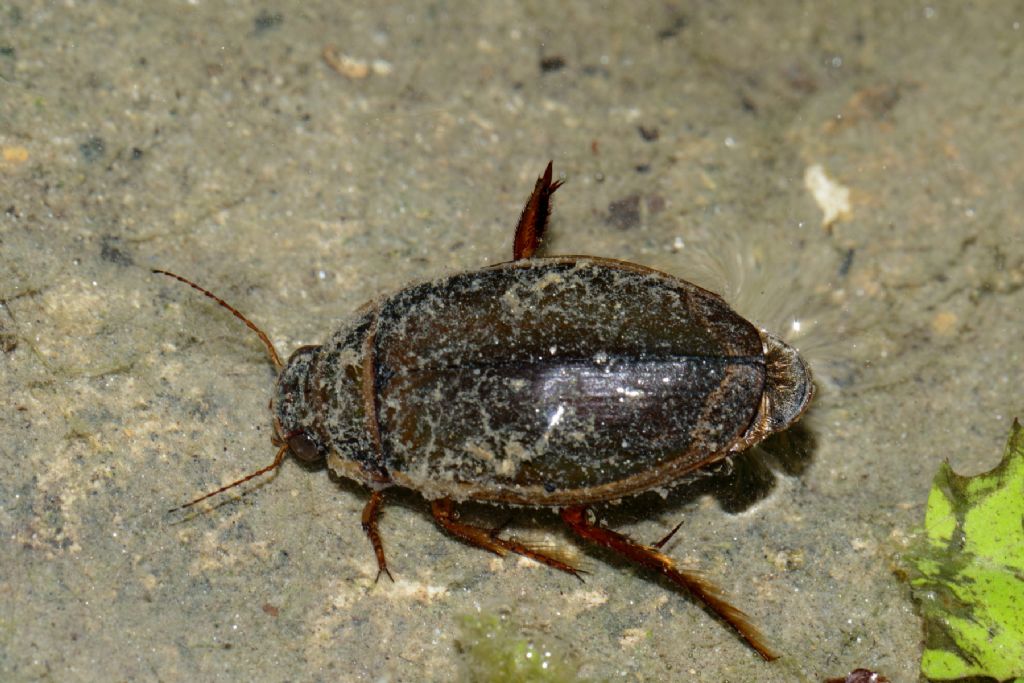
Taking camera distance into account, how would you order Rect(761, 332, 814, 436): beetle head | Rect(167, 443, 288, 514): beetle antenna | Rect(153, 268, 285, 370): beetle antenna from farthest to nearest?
Rect(153, 268, 285, 370): beetle antenna < Rect(167, 443, 288, 514): beetle antenna < Rect(761, 332, 814, 436): beetle head

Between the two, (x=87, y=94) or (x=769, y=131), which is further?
(x=769, y=131)

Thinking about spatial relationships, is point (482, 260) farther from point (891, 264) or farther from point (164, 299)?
point (891, 264)

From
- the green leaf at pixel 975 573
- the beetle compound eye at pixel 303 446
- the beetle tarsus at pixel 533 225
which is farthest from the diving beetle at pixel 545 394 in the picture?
the green leaf at pixel 975 573

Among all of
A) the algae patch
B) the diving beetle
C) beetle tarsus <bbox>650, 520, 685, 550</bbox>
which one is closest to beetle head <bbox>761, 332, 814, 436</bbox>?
the diving beetle

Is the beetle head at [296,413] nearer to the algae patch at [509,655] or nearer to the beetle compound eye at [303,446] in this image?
the beetle compound eye at [303,446]

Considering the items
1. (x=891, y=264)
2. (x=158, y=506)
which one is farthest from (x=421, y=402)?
(x=891, y=264)

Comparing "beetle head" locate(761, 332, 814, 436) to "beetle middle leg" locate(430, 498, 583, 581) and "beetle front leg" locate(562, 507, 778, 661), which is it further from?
"beetle middle leg" locate(430, 498, 583, 581)
